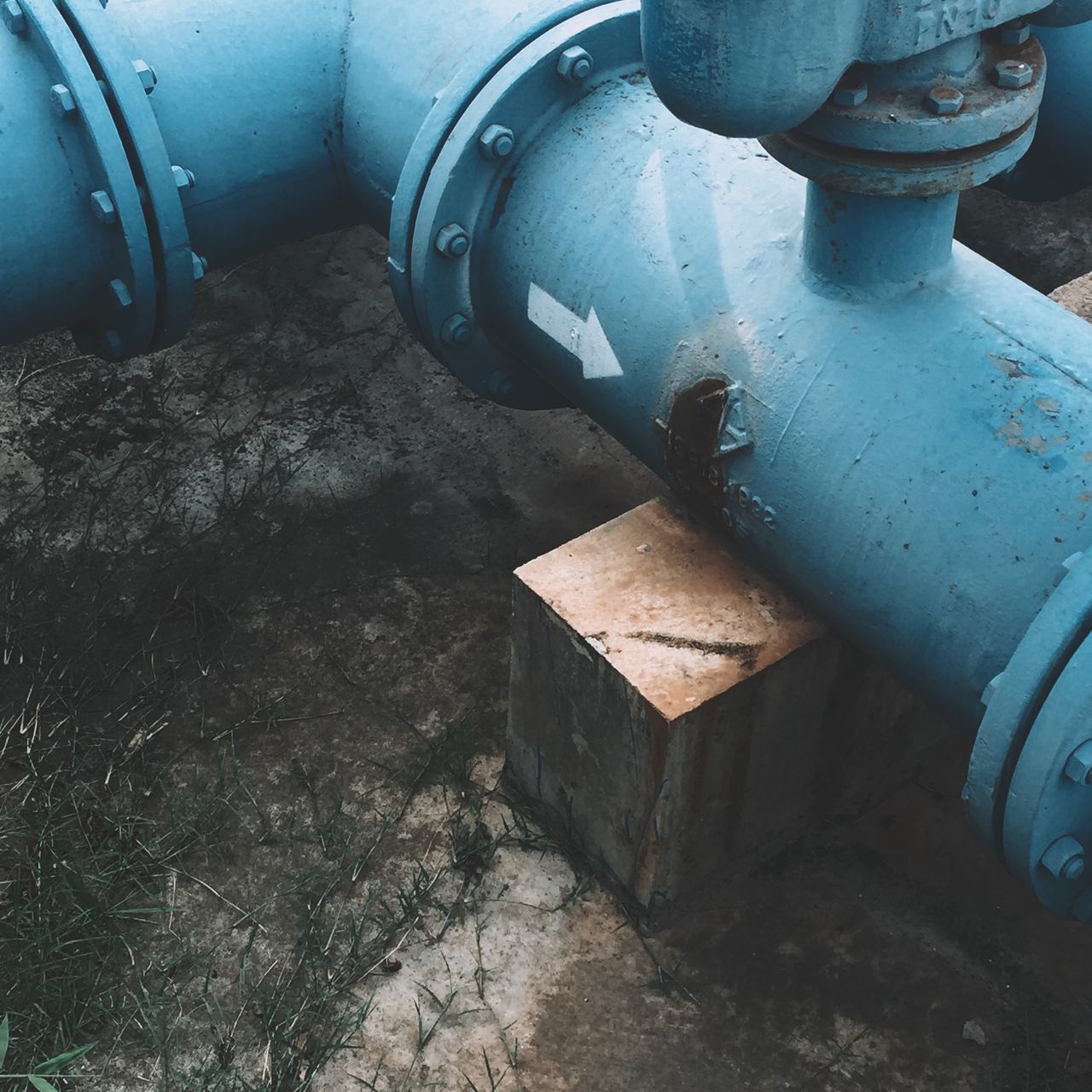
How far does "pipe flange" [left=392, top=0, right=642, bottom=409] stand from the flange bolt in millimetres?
1409

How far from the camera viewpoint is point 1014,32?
198 centimetres

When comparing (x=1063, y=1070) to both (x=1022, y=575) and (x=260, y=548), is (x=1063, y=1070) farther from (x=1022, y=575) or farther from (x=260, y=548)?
(x=260, y=548)

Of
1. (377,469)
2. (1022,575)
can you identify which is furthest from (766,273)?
(377,469)

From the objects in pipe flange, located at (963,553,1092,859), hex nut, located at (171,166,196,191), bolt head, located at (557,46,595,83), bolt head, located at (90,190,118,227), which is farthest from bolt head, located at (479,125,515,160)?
pipe flange, located at (963,553,1092,859)

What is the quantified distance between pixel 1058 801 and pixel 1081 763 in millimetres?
76

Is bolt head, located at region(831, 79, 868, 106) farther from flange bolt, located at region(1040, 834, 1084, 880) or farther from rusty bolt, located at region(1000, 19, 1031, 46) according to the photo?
flange bolt, located at region(1040, 834, 1084, 880)

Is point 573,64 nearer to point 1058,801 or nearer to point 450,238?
point 450,238

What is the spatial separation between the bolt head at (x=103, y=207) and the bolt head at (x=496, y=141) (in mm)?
651

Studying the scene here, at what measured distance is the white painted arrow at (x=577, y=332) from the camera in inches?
98.6

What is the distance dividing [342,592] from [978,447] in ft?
5.60

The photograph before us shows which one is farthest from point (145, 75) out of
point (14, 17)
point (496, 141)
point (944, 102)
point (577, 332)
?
point (944, 102)

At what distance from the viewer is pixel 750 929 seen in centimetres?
277

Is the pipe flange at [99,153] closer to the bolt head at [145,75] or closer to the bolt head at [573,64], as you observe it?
the bolt head at [145,75]

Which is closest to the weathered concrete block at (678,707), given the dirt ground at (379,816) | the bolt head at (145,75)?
the dirt ground at (379,816)
